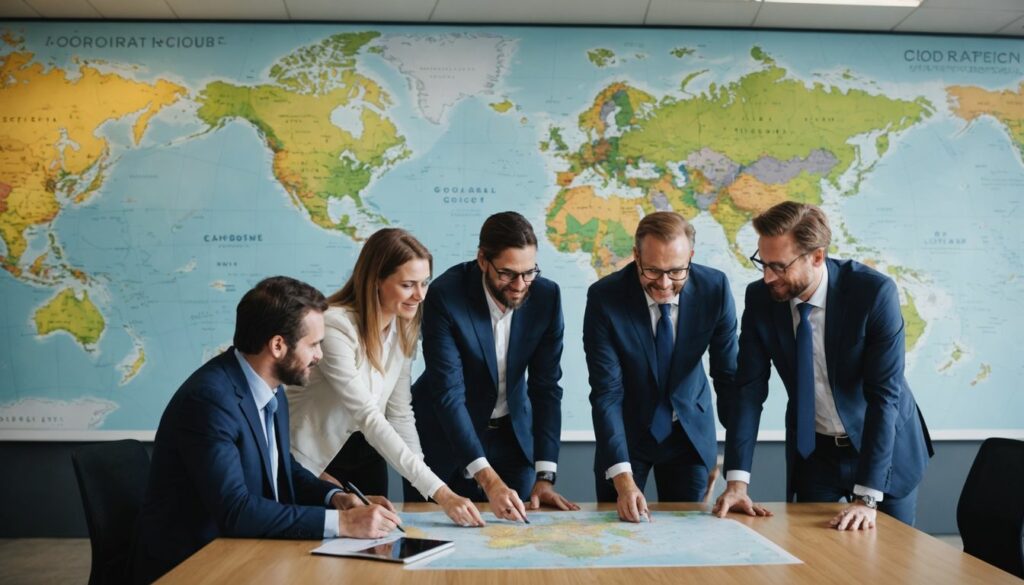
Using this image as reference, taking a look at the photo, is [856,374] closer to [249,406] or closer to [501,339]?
[501,339]

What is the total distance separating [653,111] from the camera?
16.2 ft

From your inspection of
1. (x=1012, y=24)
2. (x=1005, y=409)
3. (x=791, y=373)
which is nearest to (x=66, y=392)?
(x=791, y=373)

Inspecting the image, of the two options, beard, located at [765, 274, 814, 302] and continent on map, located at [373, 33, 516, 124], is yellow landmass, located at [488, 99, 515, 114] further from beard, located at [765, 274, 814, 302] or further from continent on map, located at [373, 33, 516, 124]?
beard, located at [765, 274, 814, 302]

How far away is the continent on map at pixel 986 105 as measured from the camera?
5027 millimetres

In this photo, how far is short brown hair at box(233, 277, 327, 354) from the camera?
7.95 ft

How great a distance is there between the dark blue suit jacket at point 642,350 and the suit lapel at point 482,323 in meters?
0.30

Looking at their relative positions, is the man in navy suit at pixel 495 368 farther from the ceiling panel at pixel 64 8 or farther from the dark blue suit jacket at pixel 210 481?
the ceiling panel at pixel 64 8

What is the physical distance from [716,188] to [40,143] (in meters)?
3.58

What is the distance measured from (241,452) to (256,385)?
0.59 ft

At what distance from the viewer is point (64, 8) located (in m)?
4.79

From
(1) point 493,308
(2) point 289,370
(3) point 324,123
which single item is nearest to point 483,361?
(1) point 493,308

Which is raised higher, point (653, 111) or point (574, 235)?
point (653, 111)

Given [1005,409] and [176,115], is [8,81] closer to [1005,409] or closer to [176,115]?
[176,115]

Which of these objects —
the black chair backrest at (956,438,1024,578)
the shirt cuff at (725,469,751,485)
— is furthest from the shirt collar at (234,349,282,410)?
the black chair backrest at (956,438,1024,578)
